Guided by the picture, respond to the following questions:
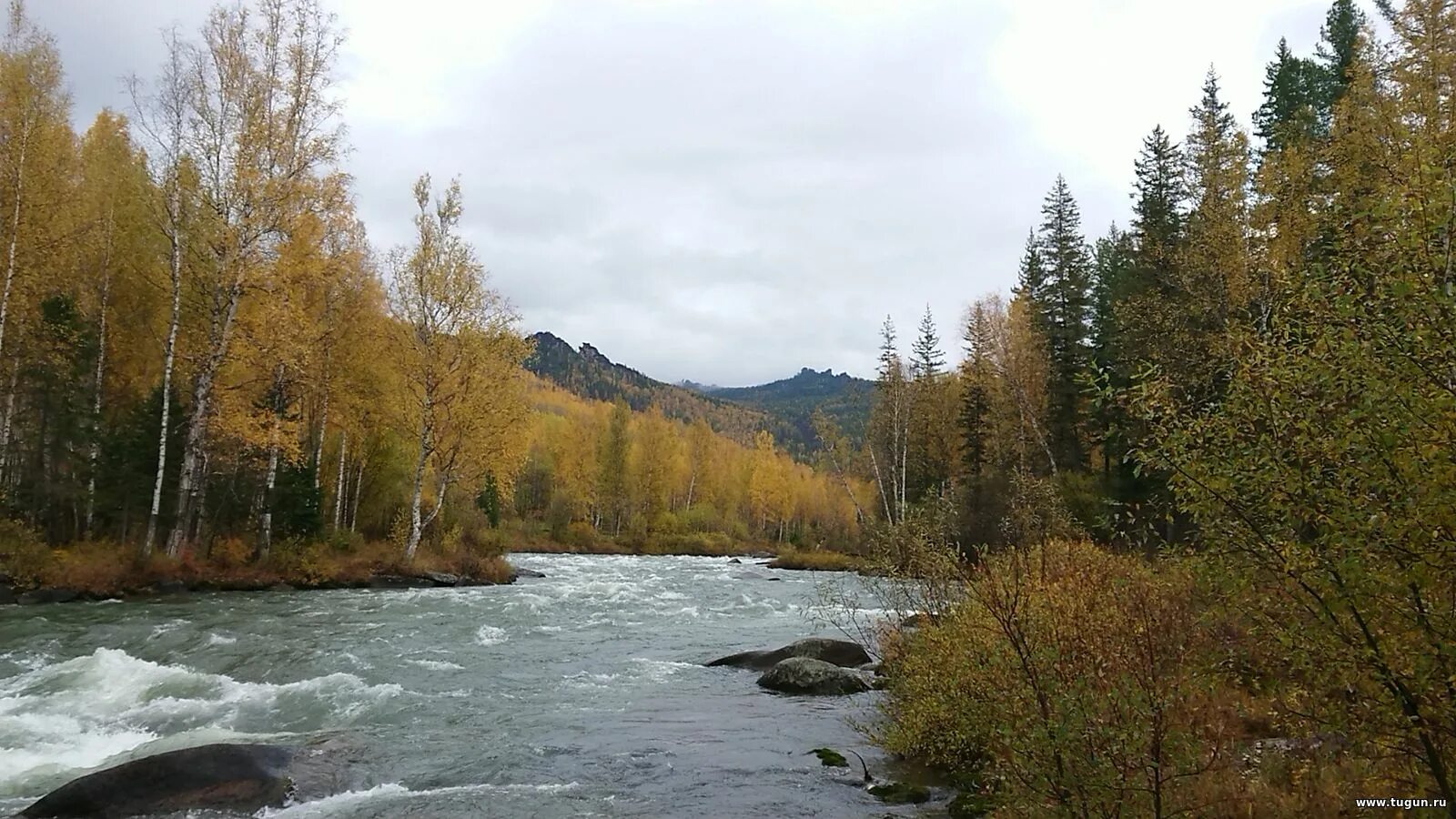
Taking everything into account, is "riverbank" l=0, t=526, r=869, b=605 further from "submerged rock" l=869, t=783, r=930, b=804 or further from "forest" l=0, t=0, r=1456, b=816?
"submerged rock" l=869, t=783, r=930, b=804

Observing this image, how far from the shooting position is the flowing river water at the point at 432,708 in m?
9.56

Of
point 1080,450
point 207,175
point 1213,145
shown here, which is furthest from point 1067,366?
point 207,175

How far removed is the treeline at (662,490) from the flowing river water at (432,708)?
39836mm

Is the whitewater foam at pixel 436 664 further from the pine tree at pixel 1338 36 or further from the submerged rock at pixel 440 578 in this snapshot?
the pine tree at pixel 1338 36

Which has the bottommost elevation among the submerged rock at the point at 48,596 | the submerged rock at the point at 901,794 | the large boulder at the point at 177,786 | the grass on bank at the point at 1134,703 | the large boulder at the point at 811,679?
the large boulder at the point at 811,679

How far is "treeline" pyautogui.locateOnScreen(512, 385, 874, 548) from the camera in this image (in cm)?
6969

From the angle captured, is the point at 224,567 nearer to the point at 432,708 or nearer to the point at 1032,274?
the point at 432,708

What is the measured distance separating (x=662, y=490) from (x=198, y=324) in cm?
5197

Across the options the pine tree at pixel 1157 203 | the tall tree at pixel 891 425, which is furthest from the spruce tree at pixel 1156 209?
the tall tree at pixel 891 425

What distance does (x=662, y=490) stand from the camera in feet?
251

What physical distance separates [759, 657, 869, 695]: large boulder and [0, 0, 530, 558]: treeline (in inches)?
645

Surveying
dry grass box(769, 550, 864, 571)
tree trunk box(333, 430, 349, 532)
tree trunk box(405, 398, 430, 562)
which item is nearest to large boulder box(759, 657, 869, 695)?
tree trunk box(405, 398, 430, 562)

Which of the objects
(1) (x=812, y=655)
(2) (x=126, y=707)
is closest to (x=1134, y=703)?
(1) (x=812, y=655)

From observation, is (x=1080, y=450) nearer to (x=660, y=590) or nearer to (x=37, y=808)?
(x=660, y=590)
